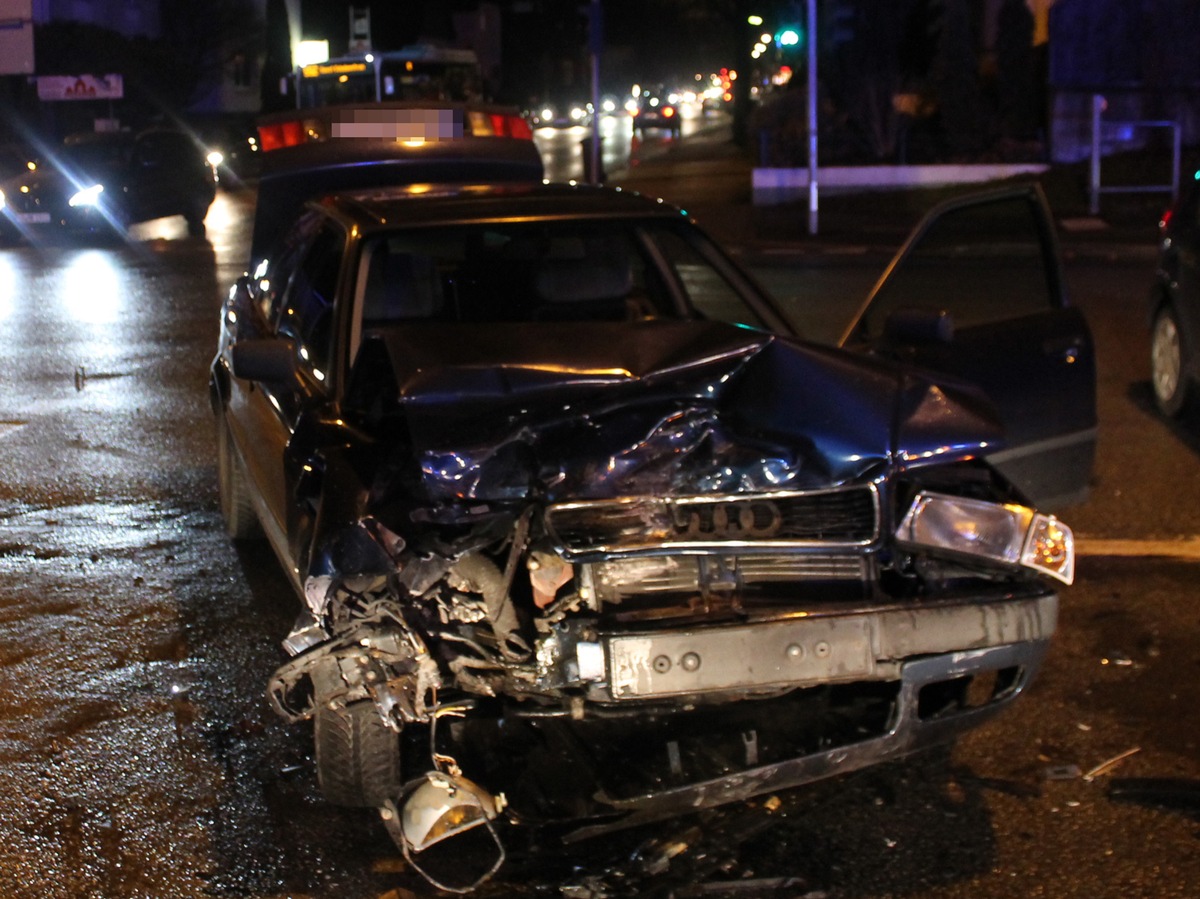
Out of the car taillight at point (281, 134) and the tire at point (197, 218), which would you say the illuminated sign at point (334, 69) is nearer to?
the tire at point (197, 218)

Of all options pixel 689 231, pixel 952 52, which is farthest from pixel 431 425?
pixel 952 52

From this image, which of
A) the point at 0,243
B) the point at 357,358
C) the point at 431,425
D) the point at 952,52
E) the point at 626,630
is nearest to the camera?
the point at 626,630

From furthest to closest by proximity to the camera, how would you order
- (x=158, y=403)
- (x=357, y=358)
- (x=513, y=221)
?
(x=158, y=403), (x=513, y=221), (x=357, y=358)

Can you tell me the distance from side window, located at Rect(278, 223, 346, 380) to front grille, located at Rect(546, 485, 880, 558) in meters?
1.48

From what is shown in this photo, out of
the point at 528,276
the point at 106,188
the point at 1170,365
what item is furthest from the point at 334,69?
the point at 528,276

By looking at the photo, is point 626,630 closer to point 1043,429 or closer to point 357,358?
point 357,358

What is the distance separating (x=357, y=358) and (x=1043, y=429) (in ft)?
8.28

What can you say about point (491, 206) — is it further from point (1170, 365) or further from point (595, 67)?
point (595, 67)

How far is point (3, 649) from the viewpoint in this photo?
5.60 m

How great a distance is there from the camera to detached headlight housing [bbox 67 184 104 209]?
2084cm

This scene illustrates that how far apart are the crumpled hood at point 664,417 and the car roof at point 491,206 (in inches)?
43.5

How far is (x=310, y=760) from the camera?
4.62 m

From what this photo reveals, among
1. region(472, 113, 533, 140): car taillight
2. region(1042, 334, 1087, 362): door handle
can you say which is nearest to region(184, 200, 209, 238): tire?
region(472, 113, 533, 140): car taillight

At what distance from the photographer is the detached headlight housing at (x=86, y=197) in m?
20.8
